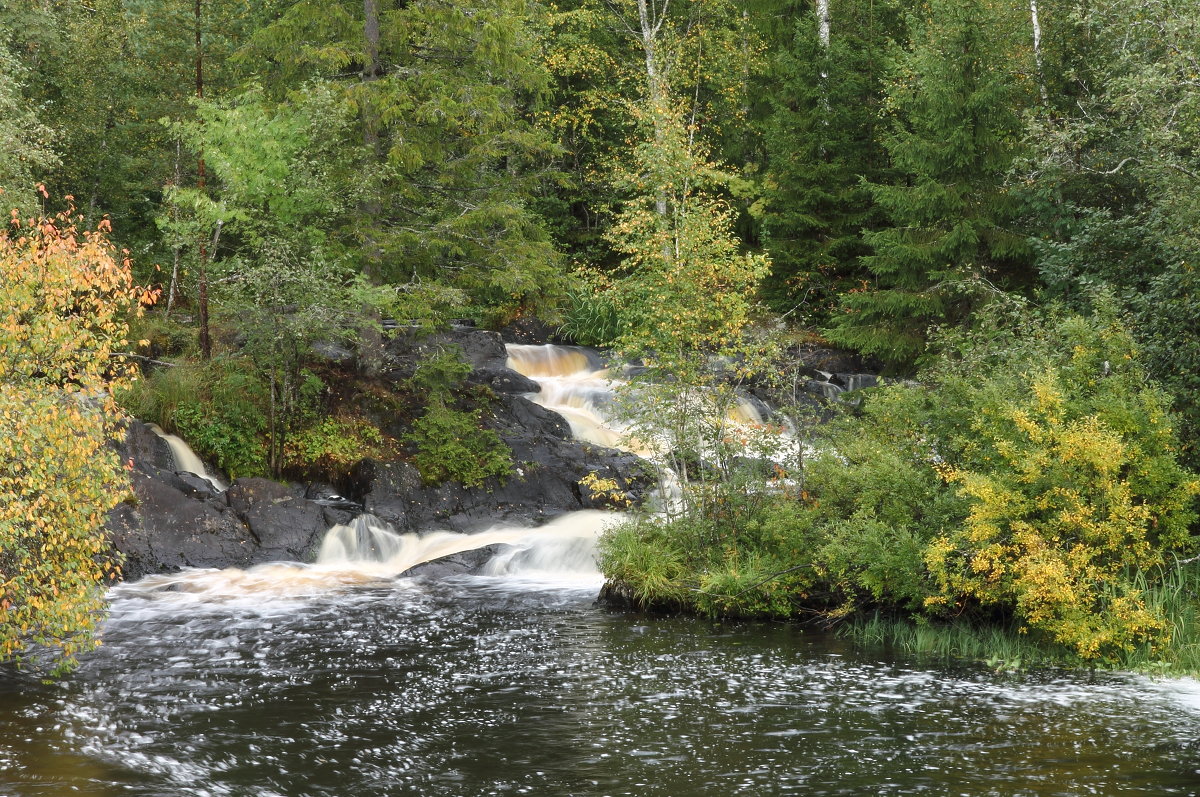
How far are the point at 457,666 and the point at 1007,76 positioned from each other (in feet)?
66.0

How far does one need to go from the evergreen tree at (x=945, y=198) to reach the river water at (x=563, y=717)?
13189 millimetres

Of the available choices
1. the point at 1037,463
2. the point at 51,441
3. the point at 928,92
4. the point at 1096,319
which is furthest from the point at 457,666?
the point at 928,92

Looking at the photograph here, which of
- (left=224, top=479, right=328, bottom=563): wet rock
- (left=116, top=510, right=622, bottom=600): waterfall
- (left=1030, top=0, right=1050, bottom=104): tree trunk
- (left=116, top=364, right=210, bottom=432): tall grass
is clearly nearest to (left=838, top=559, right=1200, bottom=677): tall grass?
(left=116, top=510, right=622, bottom=600): waterfall

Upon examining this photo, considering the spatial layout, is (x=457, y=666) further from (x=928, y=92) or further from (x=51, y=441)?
(x=928, y=92)

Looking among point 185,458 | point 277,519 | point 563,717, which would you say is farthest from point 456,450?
point 563,717

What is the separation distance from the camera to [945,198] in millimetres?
24344

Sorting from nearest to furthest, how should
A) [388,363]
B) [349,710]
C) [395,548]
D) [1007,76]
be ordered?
[349,710], [395,548], [388,363], [1007,76]

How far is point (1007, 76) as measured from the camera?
82.6 ft

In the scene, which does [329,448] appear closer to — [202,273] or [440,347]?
[440,347]

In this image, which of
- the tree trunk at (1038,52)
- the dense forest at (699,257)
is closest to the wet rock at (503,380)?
the dense forest at (699,257)

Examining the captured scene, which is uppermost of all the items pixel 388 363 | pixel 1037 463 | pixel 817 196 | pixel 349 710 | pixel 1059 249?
pixel 817 196

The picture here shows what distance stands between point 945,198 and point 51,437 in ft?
65.9

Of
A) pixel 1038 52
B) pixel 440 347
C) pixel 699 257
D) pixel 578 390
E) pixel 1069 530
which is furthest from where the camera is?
pixel 1038 52

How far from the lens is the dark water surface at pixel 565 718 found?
854 cm
